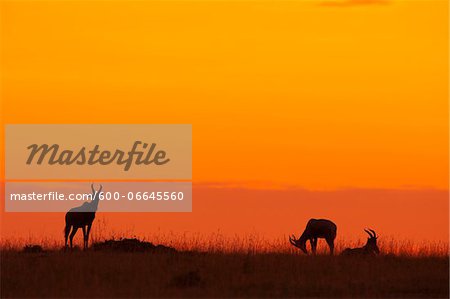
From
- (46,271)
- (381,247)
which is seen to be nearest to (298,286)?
(46,271)

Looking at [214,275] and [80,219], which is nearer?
[214,275]

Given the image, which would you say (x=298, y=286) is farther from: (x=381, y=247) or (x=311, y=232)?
(x=311, y=232)

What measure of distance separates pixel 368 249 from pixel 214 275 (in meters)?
7.75

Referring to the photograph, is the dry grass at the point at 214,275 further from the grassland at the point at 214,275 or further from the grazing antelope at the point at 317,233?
the grazing antelope at the point at 317,233

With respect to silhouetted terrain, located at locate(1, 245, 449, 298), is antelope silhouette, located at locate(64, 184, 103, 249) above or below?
above

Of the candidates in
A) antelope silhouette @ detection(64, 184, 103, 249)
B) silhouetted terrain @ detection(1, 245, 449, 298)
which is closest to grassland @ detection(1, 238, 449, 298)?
silhouetted terrain @ detection(1, 245, 449, 298)

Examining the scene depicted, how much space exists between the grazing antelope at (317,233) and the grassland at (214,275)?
19.0 feet

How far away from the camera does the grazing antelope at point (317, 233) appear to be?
3528 centimetres

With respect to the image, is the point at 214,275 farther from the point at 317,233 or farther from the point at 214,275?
the point at 317,233

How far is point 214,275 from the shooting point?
2544 centimetres

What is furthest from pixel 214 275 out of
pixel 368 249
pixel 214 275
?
pixel 368 249

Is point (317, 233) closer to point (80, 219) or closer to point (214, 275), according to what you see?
point (80, 219)

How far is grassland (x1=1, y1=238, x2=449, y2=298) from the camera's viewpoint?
2353 centimetres

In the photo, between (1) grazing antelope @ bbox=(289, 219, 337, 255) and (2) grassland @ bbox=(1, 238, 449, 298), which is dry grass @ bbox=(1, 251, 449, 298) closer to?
(2) grassland @ bbox=(1, 238, 449, 298)
